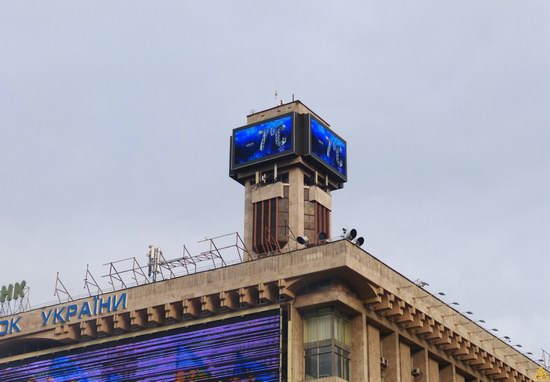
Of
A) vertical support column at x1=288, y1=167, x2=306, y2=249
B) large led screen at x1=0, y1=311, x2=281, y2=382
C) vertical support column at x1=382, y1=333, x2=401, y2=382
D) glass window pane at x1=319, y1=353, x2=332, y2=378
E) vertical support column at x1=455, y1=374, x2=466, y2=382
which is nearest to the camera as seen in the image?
glass window pane at x1=319, y1=353, x2=332, y2=378

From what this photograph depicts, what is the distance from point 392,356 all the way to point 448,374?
1054 cm

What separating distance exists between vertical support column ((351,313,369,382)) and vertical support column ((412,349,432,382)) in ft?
29.6

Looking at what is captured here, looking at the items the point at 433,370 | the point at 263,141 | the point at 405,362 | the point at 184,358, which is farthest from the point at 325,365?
the point at 263,141

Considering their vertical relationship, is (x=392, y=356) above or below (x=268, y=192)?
below

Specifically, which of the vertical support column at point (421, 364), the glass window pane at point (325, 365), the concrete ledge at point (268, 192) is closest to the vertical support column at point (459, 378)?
→ the vertical support column at point (421, 364)

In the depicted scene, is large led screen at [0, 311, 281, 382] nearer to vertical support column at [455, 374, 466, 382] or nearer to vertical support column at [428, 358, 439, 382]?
vertical support column at [428, 358, 439, 382]

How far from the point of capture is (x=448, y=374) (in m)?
90.2

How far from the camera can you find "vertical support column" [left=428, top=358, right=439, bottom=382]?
87.2m

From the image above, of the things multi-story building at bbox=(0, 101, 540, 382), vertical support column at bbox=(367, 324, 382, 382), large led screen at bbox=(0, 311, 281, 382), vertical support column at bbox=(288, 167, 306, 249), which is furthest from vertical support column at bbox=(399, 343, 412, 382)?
vertical support column at bbox=(288, 167, 306, 249)

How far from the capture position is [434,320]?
A: 86312 mm

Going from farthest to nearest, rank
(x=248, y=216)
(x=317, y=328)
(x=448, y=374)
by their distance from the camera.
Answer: (x=248, y=216) → (x=448, y=374) → (x=317, y=328)

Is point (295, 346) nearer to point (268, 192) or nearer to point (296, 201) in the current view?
point (296, 201)

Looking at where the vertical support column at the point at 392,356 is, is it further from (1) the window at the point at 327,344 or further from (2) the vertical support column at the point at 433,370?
(2) the vertical support column at the point at 433,370

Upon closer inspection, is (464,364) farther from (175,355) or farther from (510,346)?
(175,355)
